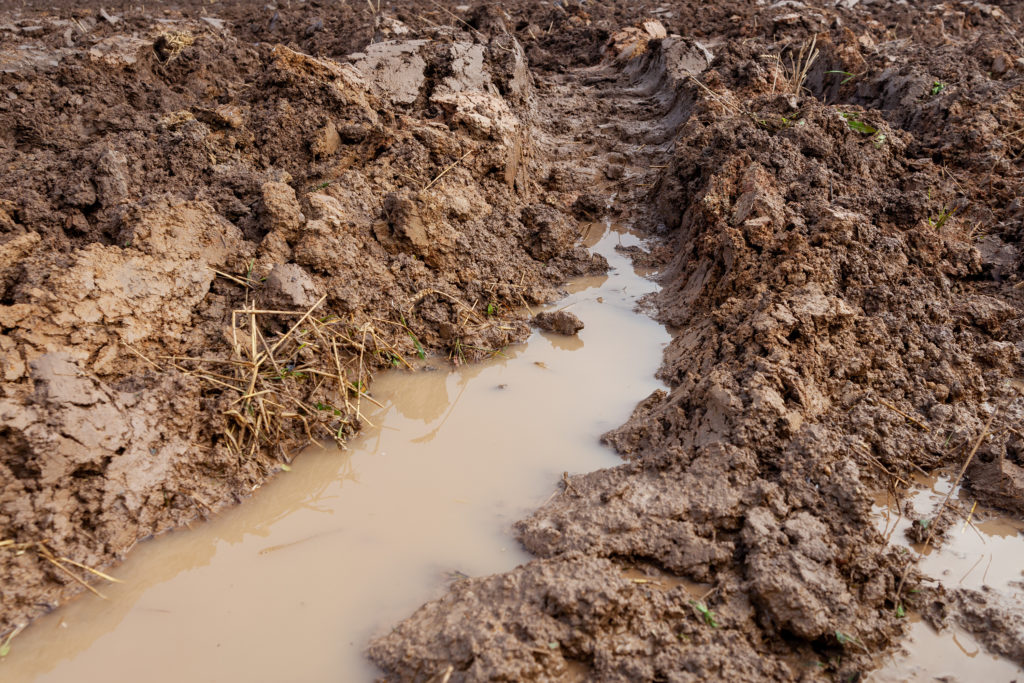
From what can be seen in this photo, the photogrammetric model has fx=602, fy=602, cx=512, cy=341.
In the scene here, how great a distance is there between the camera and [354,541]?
7.84 ft

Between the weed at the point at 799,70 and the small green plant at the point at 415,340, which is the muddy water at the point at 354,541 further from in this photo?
the weed at the point at 799,70

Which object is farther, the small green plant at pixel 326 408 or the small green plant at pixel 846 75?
the small green plant at pixel 846 75

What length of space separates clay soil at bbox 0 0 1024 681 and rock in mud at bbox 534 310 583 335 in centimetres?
19

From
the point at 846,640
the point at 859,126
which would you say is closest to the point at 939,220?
the point at 859,126

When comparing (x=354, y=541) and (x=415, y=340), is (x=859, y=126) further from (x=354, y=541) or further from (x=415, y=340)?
(x=354, y=541)

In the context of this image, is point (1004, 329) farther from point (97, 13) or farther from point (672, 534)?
point (97, 13)

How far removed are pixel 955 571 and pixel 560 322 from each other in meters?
2.25

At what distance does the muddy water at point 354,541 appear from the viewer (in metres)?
1.98

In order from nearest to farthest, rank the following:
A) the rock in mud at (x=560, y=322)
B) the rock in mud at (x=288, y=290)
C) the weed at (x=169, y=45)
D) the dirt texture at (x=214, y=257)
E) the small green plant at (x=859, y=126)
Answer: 1. the dirt texture at (x=214, y=257)
2. the rock in mud at (x=288, y=290)
3. the rock in mud at (x=560, y=322)
4. the small green plant at (x=859, y=126)
5. the weed at (x=169, y=45)

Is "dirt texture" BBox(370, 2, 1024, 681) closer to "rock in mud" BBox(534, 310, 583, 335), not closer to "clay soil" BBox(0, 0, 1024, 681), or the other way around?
"clay soil" BBox(0, 0, 1024, 681)

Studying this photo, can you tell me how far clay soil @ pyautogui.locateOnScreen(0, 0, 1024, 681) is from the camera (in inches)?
77.2

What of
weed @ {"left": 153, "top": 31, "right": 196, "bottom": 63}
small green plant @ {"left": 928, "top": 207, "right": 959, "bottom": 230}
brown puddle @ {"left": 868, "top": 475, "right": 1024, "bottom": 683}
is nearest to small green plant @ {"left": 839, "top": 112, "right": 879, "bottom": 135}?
small green plant @ {"left": 928, "top": 207, "right": 959, "bottom": 230}

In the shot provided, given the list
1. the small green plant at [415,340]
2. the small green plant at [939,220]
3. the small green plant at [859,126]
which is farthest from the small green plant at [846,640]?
the small green plant at [859,126]

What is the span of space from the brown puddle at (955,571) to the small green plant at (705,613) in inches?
18.8
